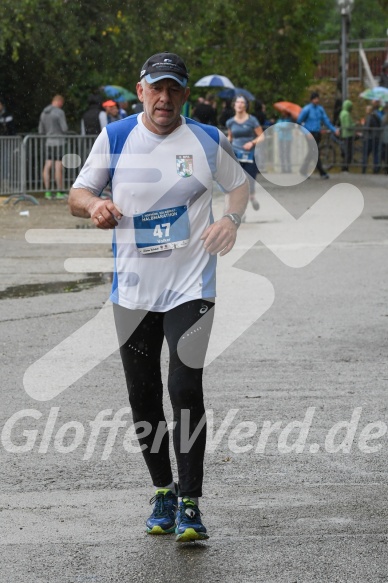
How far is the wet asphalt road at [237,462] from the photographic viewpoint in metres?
5.04

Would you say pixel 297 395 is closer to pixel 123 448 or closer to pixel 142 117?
pixel 123 448

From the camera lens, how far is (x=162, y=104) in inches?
217

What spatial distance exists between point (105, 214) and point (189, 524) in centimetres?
125

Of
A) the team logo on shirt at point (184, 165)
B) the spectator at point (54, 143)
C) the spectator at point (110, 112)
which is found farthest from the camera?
the spectator at point (110, 112)

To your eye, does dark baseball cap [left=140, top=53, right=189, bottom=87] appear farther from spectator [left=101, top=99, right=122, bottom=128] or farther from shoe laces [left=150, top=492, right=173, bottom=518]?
spectator [left=101, top=99, right=122, bottom=128]

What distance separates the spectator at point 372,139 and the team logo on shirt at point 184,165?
27882mm

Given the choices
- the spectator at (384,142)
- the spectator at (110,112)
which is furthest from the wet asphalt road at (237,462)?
the spectator at (384,142)

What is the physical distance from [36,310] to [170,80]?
6.60m

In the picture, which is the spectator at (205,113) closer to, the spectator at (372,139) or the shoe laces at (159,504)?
the spectator at (372,139)

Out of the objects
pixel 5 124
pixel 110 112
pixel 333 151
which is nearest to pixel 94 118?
pixel 110 112

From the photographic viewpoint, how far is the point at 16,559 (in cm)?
506

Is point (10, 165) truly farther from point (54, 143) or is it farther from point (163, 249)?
point (163, 249)

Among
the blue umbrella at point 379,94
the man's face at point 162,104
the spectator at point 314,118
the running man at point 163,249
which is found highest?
the man's face at point 162,104

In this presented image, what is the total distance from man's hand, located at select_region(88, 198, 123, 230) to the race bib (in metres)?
0.16
